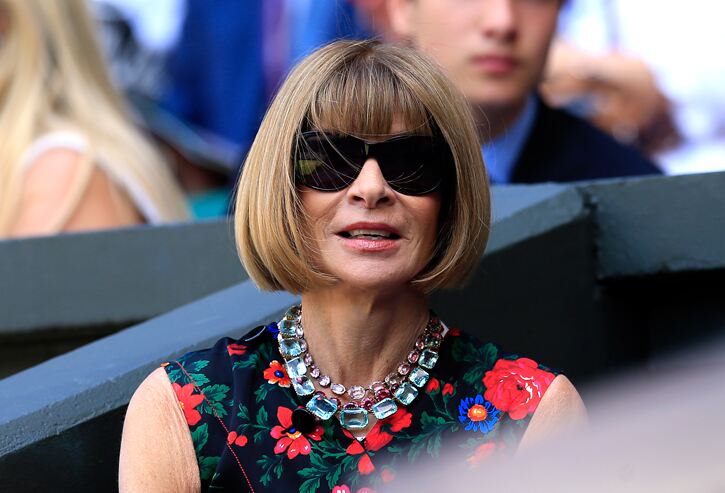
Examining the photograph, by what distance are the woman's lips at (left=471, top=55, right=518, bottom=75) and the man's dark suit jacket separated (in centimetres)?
32

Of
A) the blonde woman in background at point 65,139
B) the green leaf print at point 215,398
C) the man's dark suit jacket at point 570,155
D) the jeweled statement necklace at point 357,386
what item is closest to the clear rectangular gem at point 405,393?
the jeweled statement necklace at point 357,386

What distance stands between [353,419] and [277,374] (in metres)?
0.18

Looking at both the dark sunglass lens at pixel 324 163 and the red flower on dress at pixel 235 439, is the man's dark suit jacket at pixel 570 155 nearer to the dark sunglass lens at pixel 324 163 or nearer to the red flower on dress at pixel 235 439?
the dark sunglass lens at pixel 324 163

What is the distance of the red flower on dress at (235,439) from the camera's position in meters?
2.38

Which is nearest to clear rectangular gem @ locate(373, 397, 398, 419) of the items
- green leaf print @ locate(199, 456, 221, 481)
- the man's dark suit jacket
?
green leaf print @ locate(199, 456, 221, 481)

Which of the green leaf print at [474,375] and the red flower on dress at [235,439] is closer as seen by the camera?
the red flower on dress at [235,439]

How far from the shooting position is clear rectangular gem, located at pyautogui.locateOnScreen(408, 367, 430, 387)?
249 centimetres

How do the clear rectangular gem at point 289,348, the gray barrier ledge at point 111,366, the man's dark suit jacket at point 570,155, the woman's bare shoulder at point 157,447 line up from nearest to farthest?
the woman's bare shoulder at point 157,447 < the clear rectangular gem at point 289,348 < the gray barrier ledge at point 111,366 < the man's dark suit jacket at point 570,155

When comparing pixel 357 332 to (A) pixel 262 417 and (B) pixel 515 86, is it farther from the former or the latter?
(B) pixel 515 86

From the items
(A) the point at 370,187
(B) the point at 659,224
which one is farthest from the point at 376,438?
(B) the point at 659,224

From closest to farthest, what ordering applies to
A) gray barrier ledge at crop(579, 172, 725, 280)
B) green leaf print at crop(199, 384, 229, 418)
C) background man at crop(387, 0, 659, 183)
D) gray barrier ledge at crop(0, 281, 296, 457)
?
green leaf print at crop(199, 384, 229, 418), gray barrier ledge at crop(0, 281, 296, 457), gray barrier ledge at crop(579, 172, 725, 280), background man at crop(387, 0, 659, 183)

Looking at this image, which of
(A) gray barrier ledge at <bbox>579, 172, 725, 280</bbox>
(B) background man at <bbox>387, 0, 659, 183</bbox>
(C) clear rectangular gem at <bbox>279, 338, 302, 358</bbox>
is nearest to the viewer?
(C) clear rectangular gem at <bbox>279, 338, 302, 358</bbox>

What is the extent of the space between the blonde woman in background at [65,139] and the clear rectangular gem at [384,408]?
2.12 m

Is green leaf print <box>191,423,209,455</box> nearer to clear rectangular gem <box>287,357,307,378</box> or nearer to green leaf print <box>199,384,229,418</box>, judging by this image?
green leaf print <box>199,384,229,418</box>
